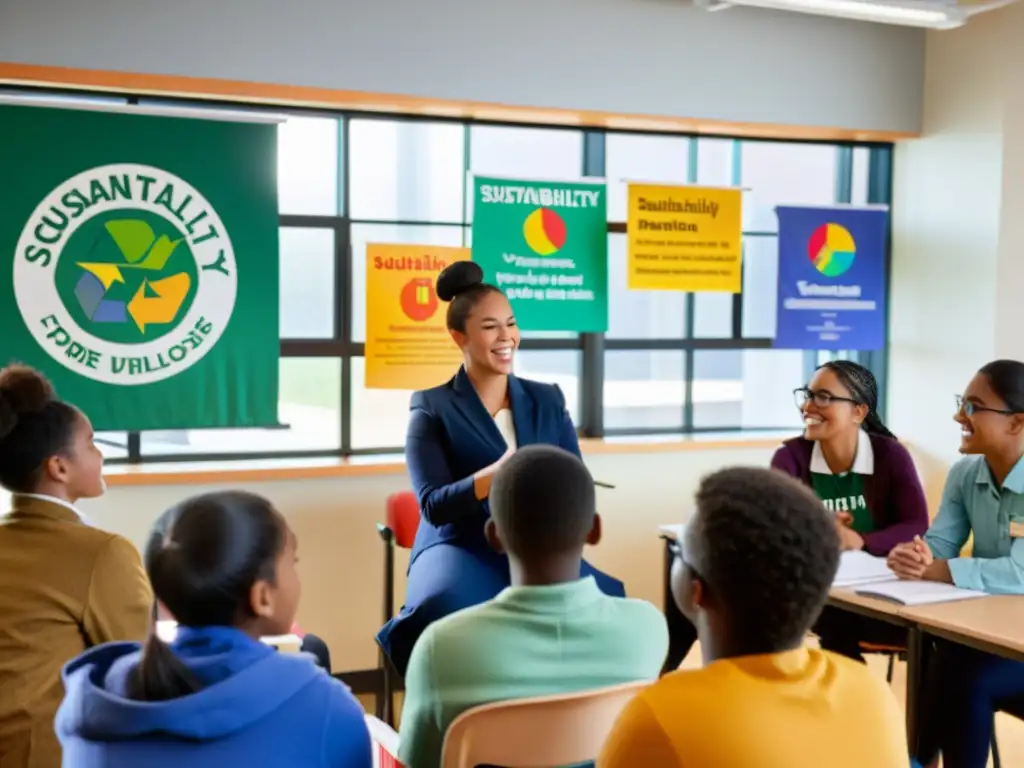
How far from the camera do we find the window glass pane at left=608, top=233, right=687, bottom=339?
18.3 ft

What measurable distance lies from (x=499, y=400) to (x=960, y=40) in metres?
3.63

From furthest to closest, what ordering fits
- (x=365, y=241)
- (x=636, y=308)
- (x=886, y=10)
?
(x=636, y=308), (x=365, y=241), (x=886, y=10)

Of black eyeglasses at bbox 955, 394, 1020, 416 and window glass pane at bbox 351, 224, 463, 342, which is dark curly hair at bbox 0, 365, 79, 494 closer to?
black eyeglasses at bbox 955, 394, 1020, 416

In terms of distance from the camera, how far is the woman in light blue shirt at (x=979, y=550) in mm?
2816

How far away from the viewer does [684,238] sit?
5461mm

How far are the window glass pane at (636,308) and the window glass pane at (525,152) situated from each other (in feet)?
1.43

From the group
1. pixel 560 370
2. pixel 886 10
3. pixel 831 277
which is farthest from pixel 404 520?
pixel 886 10

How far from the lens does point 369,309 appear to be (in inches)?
190

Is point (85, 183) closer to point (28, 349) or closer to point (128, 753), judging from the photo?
point (28, 349)

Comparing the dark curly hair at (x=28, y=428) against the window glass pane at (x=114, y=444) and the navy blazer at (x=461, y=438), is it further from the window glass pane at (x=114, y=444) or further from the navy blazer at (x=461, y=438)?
the window glass pane at (x=114, y=444)

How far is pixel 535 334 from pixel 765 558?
4.03m

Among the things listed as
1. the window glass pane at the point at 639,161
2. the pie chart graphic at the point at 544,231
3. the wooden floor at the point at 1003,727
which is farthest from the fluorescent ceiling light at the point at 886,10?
the wooden floor at the point at 1003,727

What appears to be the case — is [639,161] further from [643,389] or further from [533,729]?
[533,729]

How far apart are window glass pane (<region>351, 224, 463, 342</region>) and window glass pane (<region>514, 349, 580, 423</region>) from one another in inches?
28.7
